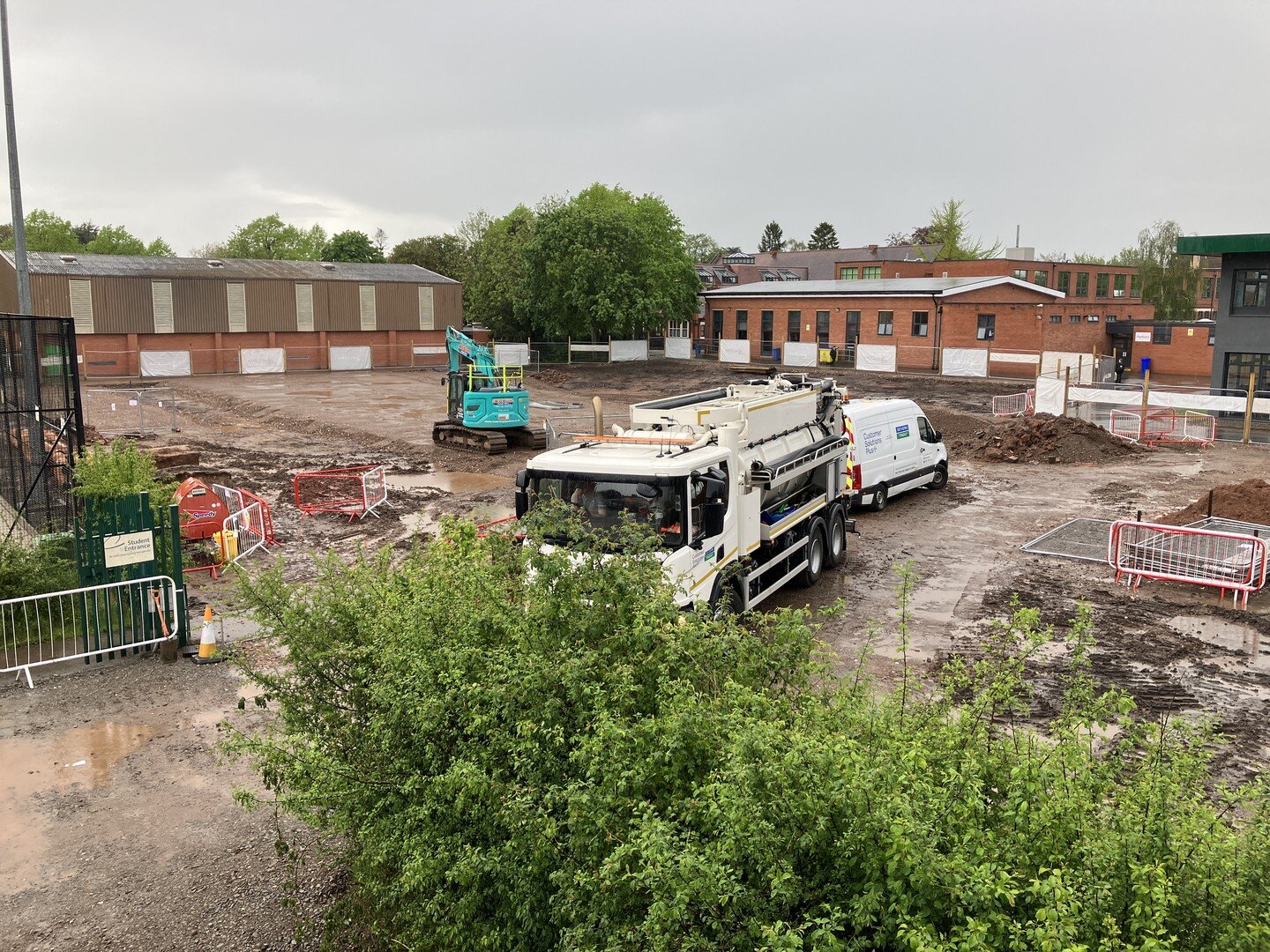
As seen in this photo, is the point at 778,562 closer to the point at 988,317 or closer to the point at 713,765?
the point at 713,765

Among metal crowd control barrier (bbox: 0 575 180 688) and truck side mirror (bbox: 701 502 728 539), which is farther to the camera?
metal crowd control barrier (bbox: 0 575 180 688)

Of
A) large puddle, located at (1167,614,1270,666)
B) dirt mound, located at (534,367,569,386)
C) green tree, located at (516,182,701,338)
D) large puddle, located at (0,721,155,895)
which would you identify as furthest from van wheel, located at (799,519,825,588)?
green tree, located at (516,182,701,338)

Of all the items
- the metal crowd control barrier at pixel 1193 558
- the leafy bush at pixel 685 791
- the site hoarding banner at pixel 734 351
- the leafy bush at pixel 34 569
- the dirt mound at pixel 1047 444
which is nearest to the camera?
the leafy bush at pixel 685 791

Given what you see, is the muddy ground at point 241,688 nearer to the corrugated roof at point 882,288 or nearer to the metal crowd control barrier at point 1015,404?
the metal crowd control barrier at point 1015,404

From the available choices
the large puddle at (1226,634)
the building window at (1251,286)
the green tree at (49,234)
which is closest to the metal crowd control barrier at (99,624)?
the large puddle at (1226,634)

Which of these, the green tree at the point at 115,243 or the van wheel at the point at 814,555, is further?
the green tree at the point at 115,243

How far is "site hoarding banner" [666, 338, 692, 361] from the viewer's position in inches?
2468

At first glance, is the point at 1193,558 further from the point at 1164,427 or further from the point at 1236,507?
the point at 1164,427

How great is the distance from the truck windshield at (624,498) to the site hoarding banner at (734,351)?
1933 inches

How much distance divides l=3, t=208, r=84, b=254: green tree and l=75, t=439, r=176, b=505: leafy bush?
88298 millimetres

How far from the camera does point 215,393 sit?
44.9 meters

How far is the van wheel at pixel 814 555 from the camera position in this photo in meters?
15.6


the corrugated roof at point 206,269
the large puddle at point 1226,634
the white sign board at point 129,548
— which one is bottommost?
the large puddle at point 1226,634

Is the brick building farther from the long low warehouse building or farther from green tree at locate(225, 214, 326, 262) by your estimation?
green tree at locate(225, 214, 326, 262)
